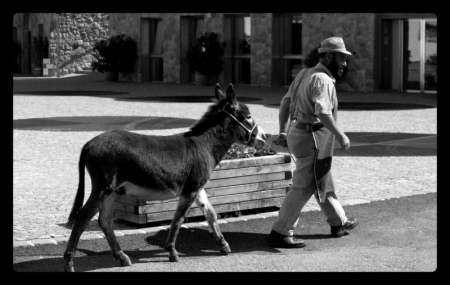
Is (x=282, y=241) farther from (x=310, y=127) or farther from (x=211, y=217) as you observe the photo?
(x=310, y=127)

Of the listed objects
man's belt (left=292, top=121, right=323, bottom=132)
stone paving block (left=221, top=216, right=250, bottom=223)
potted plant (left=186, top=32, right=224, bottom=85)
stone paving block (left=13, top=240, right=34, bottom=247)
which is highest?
potted plant (left=186, top=32, right=224, bottom=85)

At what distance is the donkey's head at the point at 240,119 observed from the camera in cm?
741

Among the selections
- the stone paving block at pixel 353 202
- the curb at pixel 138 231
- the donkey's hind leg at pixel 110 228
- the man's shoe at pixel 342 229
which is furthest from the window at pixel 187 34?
the donkey's hind leg at pixel 110 228

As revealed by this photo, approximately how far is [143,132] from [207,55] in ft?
53.3

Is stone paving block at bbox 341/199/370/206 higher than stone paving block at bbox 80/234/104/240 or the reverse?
higher

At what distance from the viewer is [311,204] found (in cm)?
981

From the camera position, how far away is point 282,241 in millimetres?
7746

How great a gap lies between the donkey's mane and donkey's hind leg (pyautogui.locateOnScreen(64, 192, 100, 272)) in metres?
1.17

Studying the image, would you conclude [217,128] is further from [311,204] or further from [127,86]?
[127,86]

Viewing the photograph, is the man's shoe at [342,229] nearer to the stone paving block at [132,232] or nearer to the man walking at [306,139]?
the man walking at [306,139]

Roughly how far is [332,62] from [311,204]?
8.12 feet

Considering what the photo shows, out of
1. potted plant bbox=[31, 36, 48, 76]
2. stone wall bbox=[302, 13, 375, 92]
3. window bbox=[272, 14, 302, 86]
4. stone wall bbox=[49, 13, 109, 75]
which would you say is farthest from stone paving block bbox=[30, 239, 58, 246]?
potted plant bbox=[31, 36, 48, 76]

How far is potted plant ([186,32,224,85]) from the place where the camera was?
32656mm

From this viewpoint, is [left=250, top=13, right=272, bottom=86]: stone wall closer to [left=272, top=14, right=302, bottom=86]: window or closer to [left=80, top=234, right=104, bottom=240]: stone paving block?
[left=272, top=14, right=302, bottom=86]: window
